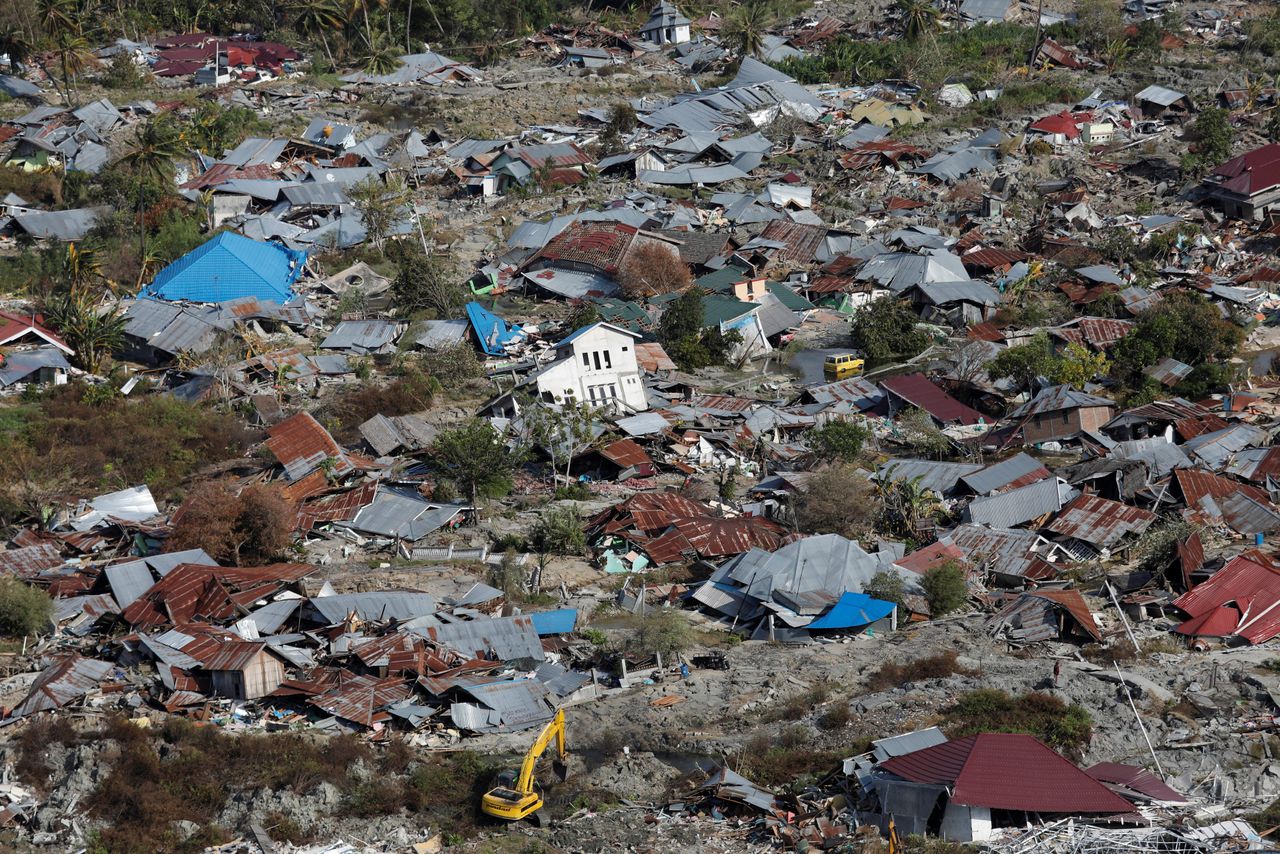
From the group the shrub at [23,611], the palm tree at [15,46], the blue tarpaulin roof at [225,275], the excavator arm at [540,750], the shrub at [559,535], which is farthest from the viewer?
the palm tree at [15,46]

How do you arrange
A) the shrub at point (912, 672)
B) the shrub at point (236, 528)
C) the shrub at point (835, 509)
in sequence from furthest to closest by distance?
the shrub at point (835, 509) < the shrub at point (236, 528) < the shrub at point (912, 672)

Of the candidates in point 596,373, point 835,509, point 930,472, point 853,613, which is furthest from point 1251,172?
point 853,613

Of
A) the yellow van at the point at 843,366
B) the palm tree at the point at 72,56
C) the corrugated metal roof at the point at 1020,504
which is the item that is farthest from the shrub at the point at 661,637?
the palm tree at the point at 72,56

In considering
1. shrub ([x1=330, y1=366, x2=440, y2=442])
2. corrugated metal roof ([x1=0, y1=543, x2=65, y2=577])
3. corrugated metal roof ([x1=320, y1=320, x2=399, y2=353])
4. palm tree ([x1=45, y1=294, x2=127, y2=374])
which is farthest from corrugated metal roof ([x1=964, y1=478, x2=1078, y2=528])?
palm tree ([x1=45, y1=294, x2=127, y2=374])

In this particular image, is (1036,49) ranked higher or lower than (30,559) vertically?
lower

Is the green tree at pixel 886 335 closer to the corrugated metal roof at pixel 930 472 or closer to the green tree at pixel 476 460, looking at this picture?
the corrugated metal roof at pixel 930 472

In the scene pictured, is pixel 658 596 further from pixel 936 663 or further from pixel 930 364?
pixel 930 364

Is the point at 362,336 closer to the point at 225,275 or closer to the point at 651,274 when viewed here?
the point at 225,275
